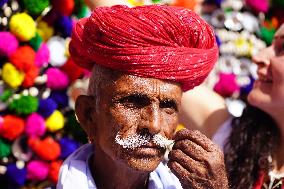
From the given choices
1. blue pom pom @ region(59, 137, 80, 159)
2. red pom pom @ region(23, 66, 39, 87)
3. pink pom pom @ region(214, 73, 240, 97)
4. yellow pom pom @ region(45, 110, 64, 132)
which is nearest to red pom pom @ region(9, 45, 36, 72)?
red pom pom @ region(23, 66, 39, 87)

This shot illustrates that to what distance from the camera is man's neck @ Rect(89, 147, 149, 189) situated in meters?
1.81

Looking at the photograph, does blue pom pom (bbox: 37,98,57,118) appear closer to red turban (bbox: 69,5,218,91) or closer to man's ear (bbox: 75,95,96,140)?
man's ear (bbox: 75,95,96,140)

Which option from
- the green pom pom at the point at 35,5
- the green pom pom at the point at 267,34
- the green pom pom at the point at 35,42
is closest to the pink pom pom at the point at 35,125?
the green pom pom at the point at 35,42

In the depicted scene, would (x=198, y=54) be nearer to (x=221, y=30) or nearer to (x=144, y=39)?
(x=144, y=39)

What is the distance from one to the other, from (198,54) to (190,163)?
0.32 meters

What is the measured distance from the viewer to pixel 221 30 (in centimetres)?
335

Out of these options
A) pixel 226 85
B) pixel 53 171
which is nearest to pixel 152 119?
pixel 53 171

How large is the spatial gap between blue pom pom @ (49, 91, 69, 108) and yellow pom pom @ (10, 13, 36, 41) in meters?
0.28

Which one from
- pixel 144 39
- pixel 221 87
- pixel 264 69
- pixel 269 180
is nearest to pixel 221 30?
pixel 221 87

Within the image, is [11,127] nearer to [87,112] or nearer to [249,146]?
[87,112]

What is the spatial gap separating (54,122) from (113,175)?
631 millimetres

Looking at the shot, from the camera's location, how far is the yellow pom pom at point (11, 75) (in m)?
2.21

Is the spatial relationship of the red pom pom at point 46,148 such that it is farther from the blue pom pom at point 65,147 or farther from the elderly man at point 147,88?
the elderly man at point 147,88

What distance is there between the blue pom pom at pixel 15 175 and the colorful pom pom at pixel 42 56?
0.40 metres
